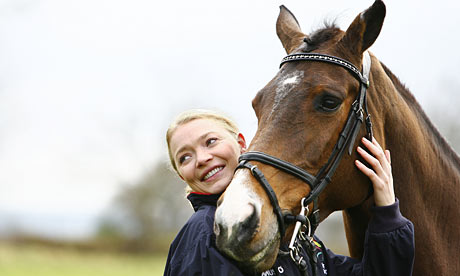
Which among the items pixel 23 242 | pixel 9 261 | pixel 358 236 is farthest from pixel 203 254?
pixel 23 242

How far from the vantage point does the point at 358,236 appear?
3.47 meters

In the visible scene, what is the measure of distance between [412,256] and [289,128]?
45.4 inches

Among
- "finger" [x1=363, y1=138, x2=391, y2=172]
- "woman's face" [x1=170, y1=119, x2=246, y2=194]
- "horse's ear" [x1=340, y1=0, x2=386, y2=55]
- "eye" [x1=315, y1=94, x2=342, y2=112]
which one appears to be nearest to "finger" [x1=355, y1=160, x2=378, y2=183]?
"finger" [x1=363, y1=138, x2=391, y2=172]

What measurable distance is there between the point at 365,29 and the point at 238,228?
151 cm

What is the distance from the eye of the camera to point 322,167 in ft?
9.33

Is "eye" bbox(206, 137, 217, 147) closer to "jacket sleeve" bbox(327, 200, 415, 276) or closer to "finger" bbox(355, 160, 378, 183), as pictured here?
"finger" bbox(355, 160, 378, 183)

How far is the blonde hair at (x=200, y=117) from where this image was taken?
3.48 meters

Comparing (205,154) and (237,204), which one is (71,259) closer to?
(205,154)

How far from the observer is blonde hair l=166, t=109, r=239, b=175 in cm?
348

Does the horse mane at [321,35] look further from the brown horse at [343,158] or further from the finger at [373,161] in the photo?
the finger at [373,161]

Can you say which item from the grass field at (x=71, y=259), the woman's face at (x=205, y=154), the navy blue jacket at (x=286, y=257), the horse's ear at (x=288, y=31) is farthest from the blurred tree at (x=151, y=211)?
the navy blue jacket at (x=286, y=257)

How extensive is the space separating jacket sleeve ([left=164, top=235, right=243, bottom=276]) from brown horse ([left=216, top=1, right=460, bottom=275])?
0.11 metres

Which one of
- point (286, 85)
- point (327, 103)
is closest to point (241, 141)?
point (286, 85)

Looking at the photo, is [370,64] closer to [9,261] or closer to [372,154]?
[372,154]
